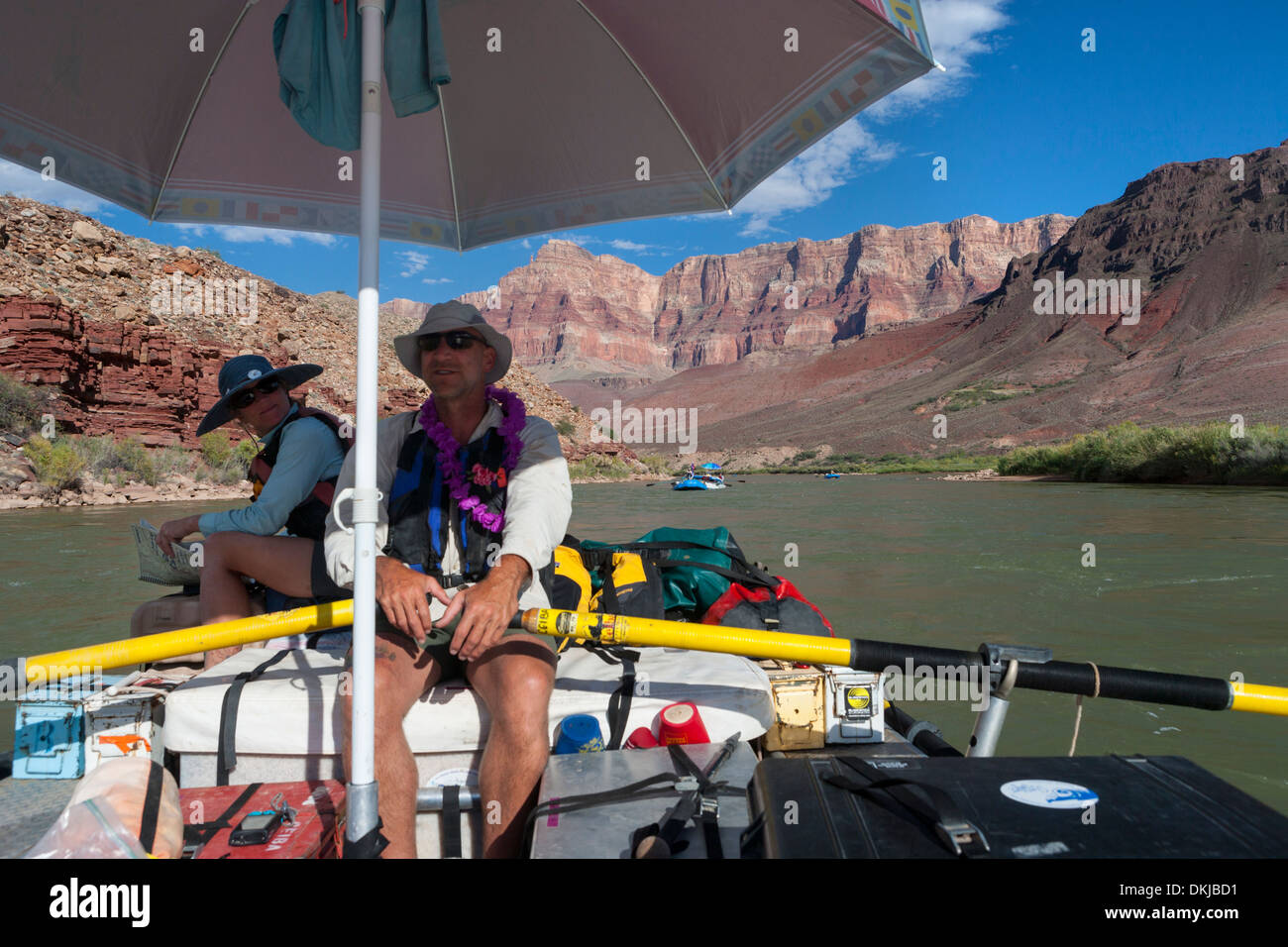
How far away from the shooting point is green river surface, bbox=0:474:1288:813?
13.5 feet

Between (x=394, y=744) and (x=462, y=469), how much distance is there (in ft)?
3.11

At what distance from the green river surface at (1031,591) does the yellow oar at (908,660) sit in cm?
194

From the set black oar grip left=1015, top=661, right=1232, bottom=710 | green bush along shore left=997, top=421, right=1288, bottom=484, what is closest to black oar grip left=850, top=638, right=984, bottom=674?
black oar grip left=1015, top=661, right=1232, bottom=710

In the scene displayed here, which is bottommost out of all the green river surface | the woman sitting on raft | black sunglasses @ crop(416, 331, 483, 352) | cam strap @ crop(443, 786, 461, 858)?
the green river surface

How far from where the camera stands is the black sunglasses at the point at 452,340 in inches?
98.7

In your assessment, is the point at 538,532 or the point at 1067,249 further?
the point at 1067,249

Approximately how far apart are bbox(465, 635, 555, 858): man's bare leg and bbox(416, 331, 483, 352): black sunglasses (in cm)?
101

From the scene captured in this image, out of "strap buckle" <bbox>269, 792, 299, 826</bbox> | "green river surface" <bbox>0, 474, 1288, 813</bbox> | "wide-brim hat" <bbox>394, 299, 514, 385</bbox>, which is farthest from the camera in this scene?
"green river surface" <bbox>0, 474, 1288, 813</bbox>

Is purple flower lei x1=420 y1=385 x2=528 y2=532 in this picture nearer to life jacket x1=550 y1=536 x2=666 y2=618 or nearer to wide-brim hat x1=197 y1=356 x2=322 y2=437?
life jacket x1=550 y1=536 x2=666 y2=618
